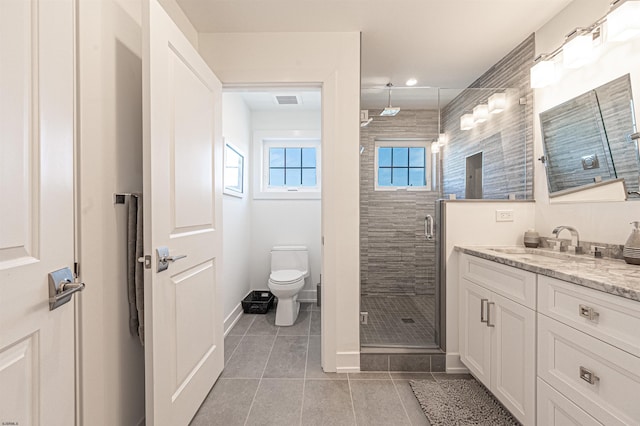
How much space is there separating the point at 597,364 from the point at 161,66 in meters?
2.06

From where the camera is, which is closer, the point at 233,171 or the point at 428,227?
the point at 428,227

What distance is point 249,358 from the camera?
7.01 feet

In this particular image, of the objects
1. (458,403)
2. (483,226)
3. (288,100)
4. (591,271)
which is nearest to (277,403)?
(458,403)

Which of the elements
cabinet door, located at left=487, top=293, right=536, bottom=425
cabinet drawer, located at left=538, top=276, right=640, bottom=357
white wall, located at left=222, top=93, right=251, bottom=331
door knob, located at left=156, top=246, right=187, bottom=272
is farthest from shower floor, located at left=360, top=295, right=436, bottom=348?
door knob, located at left=156, top=246, right=187, bottom=272

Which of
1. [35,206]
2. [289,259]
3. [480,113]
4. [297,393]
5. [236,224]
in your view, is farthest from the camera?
[289,259]

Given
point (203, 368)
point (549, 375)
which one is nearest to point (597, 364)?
point (549, 375)

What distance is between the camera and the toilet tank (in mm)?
3271

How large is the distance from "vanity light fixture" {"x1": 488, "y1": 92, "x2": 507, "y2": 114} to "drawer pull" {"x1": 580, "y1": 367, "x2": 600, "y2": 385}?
185cm

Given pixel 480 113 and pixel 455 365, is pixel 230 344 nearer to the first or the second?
pixel 455 365

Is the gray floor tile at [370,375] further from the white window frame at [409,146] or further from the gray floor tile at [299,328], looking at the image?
the white window frame at [409,146]

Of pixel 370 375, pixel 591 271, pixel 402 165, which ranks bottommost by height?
pixel 370 375

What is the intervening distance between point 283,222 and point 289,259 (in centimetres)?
49

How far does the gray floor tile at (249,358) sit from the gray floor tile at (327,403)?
0.41 metres

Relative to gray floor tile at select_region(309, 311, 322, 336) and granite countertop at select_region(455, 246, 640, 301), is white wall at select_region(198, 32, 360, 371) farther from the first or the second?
granite countertop at select_region(455, 246, 640, 301)
